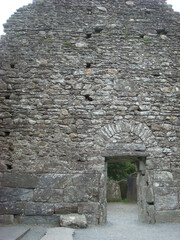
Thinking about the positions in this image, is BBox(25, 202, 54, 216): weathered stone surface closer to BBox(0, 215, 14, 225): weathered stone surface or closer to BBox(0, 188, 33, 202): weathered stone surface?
BBox(0, 188, 33, 202): weathered stone surface

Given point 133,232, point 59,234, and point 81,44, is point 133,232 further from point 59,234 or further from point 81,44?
point 81,44

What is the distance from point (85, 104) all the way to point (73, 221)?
2662 mm

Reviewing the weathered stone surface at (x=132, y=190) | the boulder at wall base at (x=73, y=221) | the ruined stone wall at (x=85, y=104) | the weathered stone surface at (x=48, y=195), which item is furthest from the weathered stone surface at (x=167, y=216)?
the weathered stone surface at (x=132, y=190)

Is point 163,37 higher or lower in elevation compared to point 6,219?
higher

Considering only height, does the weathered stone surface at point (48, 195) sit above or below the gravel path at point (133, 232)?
above

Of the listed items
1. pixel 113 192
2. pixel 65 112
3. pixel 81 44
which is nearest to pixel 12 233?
pixel 65 112

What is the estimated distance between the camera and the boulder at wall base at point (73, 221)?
234 inches

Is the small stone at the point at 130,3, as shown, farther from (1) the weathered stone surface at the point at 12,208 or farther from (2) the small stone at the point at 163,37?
(1) the weathered stone surface at the point at 12,208

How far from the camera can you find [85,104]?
698 cm

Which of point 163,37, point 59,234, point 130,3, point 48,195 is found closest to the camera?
point 59,234

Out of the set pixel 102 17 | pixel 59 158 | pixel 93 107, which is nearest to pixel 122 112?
pixel 93 107

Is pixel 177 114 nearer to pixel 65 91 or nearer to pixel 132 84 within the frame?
pixel 132 84

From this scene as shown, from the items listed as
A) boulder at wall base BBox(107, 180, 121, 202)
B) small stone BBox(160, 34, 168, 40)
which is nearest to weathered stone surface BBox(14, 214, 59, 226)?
small stone BBox(160, 34, 168, 40)

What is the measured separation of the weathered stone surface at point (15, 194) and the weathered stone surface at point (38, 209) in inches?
6.3
